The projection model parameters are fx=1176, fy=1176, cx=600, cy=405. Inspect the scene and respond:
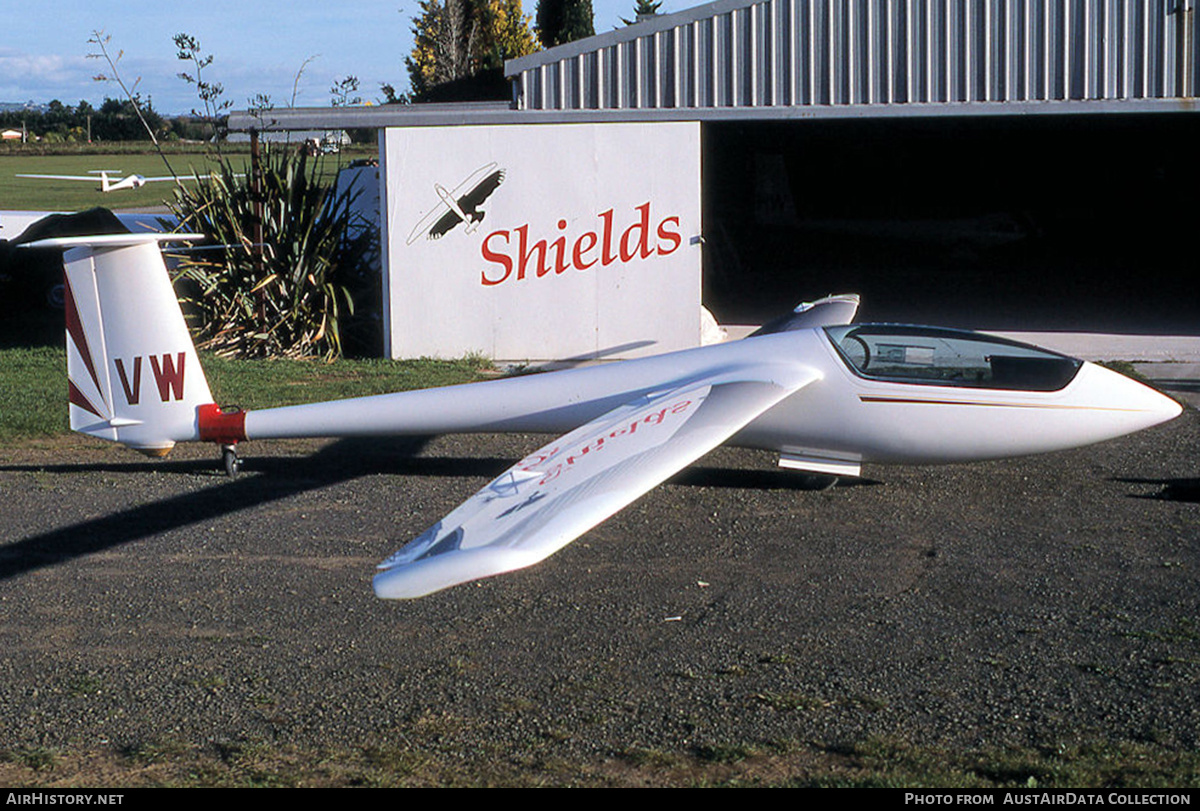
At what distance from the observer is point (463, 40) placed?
42875 mm

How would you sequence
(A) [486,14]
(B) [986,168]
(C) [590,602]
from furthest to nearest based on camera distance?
(A) [486,14]
(B) [986,168]
(C) [590,602]

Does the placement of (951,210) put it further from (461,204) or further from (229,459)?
(229,459)

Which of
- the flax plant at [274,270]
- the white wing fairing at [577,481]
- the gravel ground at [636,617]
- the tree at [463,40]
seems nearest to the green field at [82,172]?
the tree at [463,40]

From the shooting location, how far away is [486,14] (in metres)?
45.9

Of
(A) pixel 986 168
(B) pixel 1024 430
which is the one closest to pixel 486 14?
(A) pixel 986 168

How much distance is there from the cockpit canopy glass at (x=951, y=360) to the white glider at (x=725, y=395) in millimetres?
11

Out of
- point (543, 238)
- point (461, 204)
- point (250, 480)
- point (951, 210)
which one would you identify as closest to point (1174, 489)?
point (250, 480)

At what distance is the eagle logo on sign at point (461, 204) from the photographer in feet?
49.7

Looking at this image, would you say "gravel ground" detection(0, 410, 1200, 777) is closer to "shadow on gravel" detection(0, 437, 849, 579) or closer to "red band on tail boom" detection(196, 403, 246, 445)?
"shadow on gravel" detection(0, 437, 849, 579)

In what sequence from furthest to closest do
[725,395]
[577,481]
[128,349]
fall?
[128,349]
[725,395]
[577,481]

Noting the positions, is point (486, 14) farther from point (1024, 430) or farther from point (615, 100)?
point (1024, 430)

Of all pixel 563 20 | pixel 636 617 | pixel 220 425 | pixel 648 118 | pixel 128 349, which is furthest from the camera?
Answer: pixel 563 20

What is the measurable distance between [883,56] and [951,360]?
7758mm
